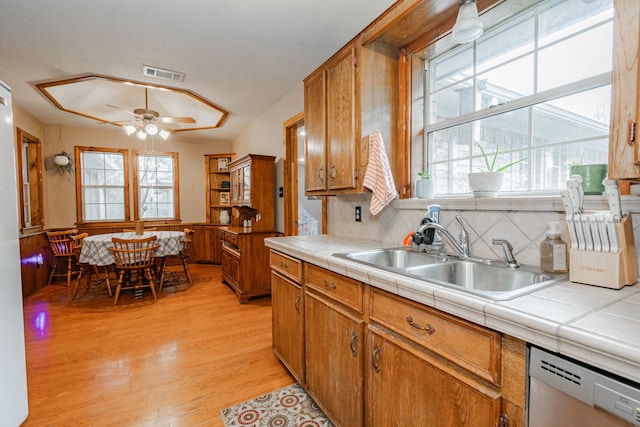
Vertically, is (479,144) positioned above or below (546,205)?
above

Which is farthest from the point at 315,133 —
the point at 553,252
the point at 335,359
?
the point at 553,252

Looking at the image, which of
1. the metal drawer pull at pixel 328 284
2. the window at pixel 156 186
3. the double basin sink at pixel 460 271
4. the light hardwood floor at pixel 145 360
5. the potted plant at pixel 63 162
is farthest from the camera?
the window at pixel 156 186

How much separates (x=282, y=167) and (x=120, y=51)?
1975 mm

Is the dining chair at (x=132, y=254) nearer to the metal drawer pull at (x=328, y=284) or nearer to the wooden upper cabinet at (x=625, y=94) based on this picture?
the metal drawer pull at (x=328, y=284)

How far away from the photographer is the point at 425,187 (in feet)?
6.31

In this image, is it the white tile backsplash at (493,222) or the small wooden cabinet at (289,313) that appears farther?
the small wooden cabinet at (289,313)

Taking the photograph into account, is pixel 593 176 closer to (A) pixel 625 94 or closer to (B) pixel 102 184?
(A) pixel 625 94

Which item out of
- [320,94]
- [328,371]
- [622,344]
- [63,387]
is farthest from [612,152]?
[63,387]

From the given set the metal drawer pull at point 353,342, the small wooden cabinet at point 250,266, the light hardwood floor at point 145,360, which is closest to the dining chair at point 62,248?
the light hardwood floor at point 145,360

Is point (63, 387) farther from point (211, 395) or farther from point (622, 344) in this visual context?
point (622, 344)

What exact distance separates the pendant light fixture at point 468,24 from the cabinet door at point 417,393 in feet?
4.79

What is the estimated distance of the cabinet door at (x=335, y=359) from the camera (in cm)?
137

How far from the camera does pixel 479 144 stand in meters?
1.80

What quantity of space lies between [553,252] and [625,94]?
0.57 metres
